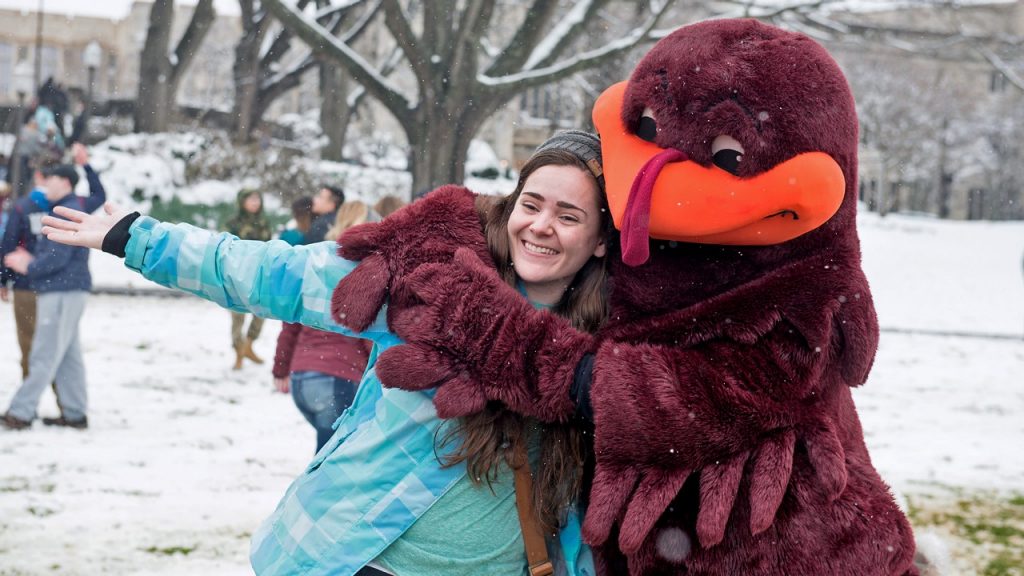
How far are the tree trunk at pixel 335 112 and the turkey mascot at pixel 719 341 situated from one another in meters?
21.6

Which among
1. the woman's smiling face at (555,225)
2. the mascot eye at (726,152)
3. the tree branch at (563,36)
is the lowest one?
the woman's smiling face at (555,225)

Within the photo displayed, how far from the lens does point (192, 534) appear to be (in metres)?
5.27

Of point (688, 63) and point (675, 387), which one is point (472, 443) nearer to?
point (675, 387)

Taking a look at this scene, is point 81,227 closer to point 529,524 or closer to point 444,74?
→ point 529,524

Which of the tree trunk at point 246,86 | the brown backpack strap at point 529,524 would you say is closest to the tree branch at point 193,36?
the tree trunk at point 246,86

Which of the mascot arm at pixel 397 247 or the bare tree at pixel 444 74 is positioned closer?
the mascot arm at pixel 397 247

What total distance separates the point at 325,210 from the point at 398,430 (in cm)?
590

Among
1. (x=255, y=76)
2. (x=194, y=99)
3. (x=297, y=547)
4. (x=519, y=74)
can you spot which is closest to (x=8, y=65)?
(x=194, y=99)

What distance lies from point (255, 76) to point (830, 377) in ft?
72.5

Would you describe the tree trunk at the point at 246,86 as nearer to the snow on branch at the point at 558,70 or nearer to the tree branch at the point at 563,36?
the tree branch at the point at 563,36

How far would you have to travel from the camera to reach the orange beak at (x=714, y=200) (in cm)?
198

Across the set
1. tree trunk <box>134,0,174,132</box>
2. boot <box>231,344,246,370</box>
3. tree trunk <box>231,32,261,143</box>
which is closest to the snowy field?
boot <box>231,344,246,370</box>

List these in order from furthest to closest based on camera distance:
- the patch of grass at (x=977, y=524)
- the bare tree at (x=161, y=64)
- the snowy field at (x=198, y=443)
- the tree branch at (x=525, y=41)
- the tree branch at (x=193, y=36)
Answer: the bare tree at (x=161, y=64)
the tree branch at (x=193, y=36)
the tree branch at (x=525, y=41)
the patch of grass at (x=977, y=524)
the snowy field at (x=198, y=443)

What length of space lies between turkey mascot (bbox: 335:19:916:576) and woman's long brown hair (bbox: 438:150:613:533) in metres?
0.12
